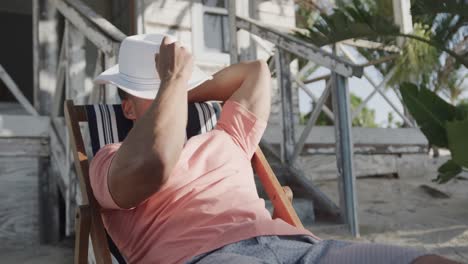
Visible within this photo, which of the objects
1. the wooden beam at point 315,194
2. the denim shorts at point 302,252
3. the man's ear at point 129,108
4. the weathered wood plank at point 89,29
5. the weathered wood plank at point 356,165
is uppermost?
the weathered wood plank at point 89,29

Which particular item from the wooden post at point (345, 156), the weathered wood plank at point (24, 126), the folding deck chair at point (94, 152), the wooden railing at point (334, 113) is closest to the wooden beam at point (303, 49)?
the wooden railing at point (334, 113)

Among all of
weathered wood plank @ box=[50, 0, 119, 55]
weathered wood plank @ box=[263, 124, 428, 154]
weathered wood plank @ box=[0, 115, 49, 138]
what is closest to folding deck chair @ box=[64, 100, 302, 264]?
weathered wood plank @ box=[50, 0, 119, 55]

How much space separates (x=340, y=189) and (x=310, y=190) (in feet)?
1.34

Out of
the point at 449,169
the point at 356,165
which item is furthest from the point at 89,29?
the point at 356,165

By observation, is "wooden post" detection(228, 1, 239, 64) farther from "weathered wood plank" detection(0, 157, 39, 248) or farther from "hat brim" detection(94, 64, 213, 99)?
"hat brim" detection(94, 64, 213, 99)

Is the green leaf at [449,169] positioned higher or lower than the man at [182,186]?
lower

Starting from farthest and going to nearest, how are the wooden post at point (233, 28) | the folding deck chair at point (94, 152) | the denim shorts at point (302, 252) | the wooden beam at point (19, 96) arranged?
the wooden post at point (233, 28) < the wooden beam at point (19, 96) < the folding deck chair at point (94, 152) < the denim shorts at point (302, 252)

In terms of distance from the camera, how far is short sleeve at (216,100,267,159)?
6.85 ft

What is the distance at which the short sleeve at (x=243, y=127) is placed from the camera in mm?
2088

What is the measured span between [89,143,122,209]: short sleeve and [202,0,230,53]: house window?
484cm

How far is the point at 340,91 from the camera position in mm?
4141

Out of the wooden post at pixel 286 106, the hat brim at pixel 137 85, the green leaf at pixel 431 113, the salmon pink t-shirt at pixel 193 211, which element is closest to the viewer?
the salmon pink t-shirt at pixel 193 211

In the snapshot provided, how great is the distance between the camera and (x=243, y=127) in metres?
2.10

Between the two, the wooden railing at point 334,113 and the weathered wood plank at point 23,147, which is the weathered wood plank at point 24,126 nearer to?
the weathered wood plank at point 23,147
